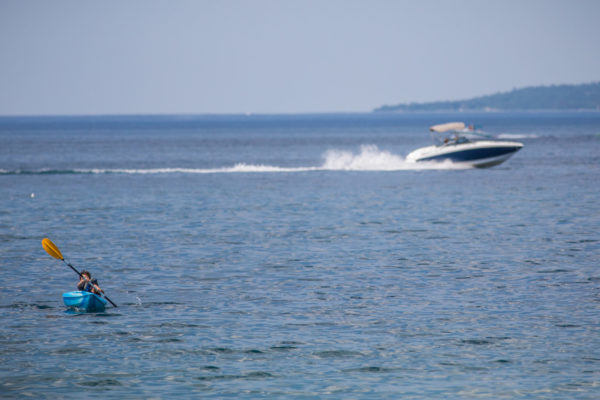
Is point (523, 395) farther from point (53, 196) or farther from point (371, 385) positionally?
point (53, 196)

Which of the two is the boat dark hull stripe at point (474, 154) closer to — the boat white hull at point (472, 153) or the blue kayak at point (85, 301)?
the boat white hull at point (472, 153)

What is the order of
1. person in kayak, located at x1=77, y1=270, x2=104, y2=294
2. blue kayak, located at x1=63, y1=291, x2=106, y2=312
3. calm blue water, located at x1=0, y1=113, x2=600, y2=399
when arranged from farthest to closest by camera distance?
person in kayak, located at x1=77, y1=270, x2=104, y2=294 → blue kayak, located at x1=63, y1=291, x2=106, y2=312 → calm blue water, located at x1=0, y1=113, x2=600, y2=399

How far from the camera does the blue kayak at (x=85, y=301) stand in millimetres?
21578

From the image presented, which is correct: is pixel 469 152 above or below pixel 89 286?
above

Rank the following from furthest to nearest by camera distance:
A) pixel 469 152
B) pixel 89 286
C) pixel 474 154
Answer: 1. pixel 474 154
2. pixel 469 152
3. pixel 89 286

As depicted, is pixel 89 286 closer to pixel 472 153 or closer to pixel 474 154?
pixel 472 153

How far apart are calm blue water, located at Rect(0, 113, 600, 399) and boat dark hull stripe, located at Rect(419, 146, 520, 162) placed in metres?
16.0

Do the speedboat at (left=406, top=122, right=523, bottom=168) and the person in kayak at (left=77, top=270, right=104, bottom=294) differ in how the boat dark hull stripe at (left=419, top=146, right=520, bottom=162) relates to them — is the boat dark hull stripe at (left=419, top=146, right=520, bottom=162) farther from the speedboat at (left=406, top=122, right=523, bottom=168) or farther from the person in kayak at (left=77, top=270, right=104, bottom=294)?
the person in kayak at (left=77, top=270, right=104, bottom=294)

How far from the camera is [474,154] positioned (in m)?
68.2

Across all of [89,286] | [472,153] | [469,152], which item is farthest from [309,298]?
[472,153]

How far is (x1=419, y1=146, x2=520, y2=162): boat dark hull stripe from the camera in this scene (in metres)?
67.9

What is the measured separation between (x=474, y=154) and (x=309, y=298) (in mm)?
47685

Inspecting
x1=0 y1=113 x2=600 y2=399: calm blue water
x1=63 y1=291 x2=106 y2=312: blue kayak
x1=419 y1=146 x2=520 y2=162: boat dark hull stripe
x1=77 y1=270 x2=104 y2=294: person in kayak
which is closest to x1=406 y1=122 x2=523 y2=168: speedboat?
x1=419 y1=146 x2=520 y2=162: boat dark hull stripe

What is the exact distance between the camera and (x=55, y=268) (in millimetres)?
28703
